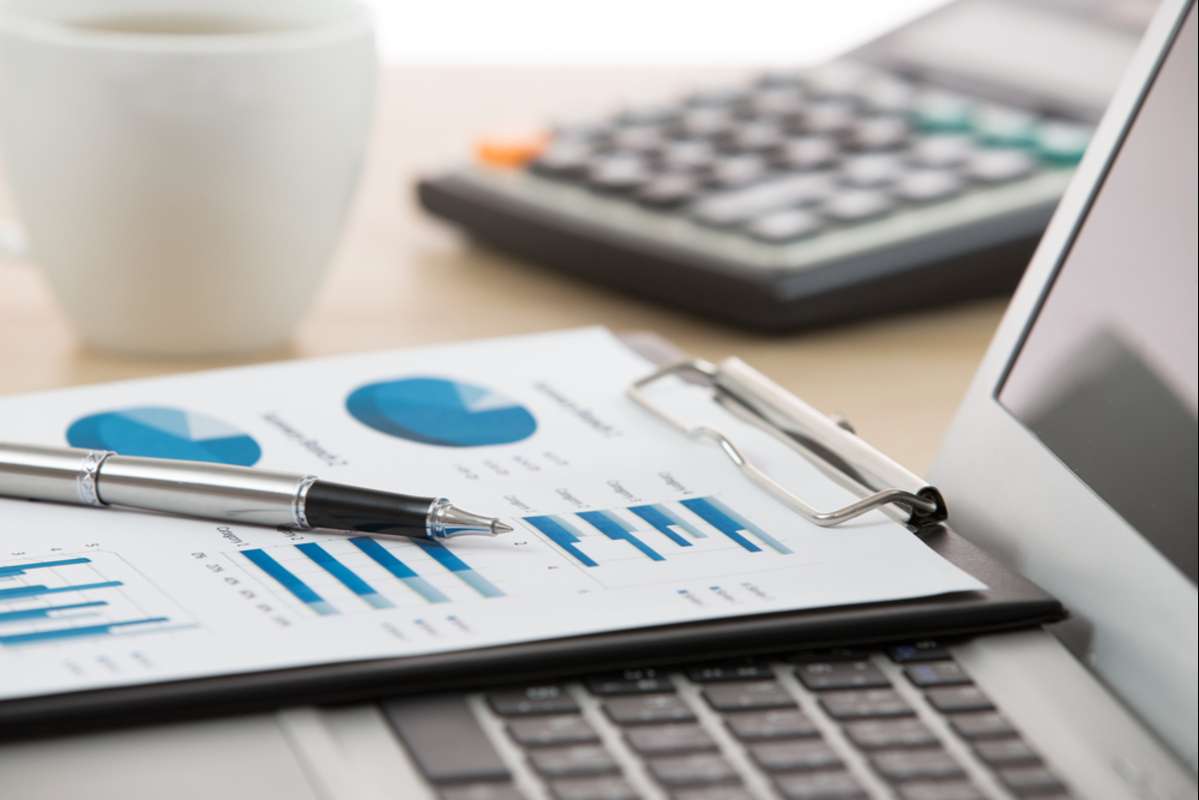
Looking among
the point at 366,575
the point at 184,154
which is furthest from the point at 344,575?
the point at 184,154

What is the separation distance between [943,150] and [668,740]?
18.0 inches

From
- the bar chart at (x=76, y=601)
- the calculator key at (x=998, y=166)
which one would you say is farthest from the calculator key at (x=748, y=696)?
the calculator key at (x=998, y=166)

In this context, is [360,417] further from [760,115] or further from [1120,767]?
[760,115]

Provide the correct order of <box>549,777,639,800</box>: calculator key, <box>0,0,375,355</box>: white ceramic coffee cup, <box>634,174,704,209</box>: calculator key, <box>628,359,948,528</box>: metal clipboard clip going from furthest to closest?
<box>634,174,704,209</box>: calculator key, <box>0,0,375,355</box>: white ceramic coffee cup, <box>628,359,948,528</box>: metal clipboard clip, <box>549,777,639,800</box>: calculator key

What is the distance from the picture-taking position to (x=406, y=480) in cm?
42

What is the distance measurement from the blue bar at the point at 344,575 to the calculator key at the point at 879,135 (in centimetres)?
41

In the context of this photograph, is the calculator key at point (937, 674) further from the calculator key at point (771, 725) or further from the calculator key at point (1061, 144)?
the calculator key at point (1061, 144)

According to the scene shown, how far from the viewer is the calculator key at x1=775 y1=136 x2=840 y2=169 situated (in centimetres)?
69

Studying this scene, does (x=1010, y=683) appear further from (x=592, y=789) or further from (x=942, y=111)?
(x=942, y=111)

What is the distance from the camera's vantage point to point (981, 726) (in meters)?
0.32

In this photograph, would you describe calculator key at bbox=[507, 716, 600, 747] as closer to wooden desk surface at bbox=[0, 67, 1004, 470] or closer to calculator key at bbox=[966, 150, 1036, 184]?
wooden desk surface at bbox=[0, 67, 1004, 470]

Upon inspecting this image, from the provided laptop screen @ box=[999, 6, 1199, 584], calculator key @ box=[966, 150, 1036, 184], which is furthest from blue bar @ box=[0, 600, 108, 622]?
calculator key @ box=[966, 150, 1036, 184]

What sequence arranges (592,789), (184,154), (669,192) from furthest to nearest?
(669,192) → (184,154) → (592,789)

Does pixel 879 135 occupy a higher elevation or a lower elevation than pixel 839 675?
higher
